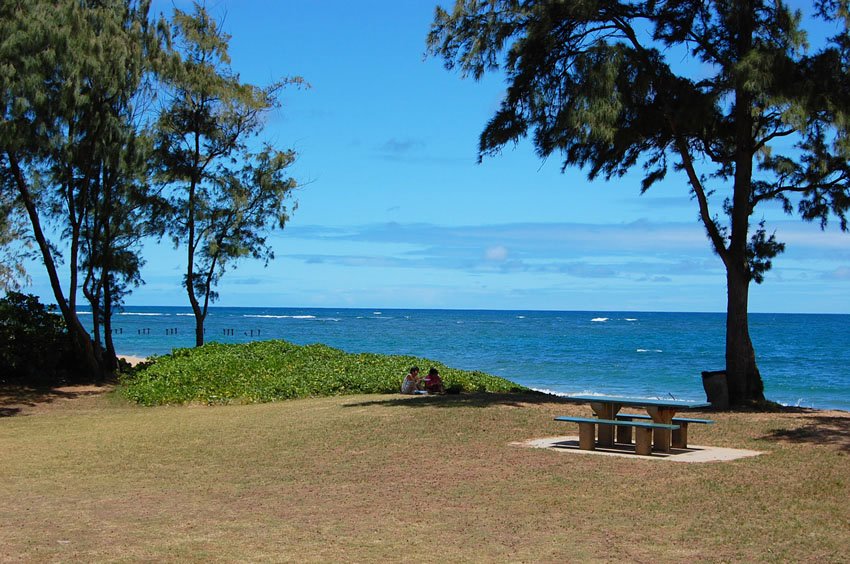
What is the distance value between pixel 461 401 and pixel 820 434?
651 centimetres

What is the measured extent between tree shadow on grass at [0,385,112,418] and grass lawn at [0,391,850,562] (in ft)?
20.1

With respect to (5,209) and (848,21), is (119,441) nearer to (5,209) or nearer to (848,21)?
(5,209)

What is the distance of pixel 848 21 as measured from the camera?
664 inches

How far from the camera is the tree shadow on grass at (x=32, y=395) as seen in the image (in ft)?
70.1

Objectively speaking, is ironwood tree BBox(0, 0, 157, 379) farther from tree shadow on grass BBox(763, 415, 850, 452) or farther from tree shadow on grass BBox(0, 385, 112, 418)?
tree shadow on grass BBox(763, 415, 850, 452)

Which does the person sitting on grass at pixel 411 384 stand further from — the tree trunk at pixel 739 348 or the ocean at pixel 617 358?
the tree trunk at pixel 739 348

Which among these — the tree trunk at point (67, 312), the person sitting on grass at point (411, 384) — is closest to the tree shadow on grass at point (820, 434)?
the person sitting on grass at point (411, 384)

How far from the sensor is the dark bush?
80.7 ft

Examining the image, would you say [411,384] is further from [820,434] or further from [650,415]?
[820,434]

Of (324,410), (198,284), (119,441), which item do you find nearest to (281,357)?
(198,284)

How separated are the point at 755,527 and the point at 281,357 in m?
18.3

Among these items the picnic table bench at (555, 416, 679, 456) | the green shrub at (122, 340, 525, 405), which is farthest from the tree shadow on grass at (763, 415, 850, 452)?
the green shrub at (122, 340, 525, 405)

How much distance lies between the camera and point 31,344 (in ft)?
82.6

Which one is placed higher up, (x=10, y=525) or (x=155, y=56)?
(x=155, y=56)
